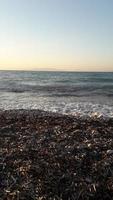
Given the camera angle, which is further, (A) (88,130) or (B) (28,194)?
(A) (88,130)

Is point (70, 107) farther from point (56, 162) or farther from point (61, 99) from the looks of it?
point (56, 162)

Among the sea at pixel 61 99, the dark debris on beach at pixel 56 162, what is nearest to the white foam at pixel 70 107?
the sea at pixel 61 99

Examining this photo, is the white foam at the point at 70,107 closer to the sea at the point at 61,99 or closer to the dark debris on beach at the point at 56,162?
the sea at the point at 61,99

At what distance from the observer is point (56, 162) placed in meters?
6.87

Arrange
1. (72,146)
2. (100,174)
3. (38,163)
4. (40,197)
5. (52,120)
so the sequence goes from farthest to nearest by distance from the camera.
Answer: (52,120)
(72,146)
(38,163)
(100,174)
(40,197)

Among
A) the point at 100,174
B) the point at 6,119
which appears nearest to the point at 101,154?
the point at 100,174

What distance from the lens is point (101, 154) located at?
729 centimetres

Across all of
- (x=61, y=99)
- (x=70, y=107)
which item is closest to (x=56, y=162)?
(x=70, y=107)

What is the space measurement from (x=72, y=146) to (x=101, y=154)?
0.85 m

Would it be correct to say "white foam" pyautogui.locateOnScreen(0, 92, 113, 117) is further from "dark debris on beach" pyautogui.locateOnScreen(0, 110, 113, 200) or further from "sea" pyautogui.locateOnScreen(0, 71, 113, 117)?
"dark debris on beach" pyautogui.locateOnScreen(0, 110, 113, 200)

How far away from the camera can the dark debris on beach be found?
228 inches

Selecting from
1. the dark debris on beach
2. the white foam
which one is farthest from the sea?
the dark debris on beach

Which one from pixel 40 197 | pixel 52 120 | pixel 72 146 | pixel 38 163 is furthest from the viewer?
pixel 52 120

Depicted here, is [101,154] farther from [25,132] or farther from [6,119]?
[6,119]
